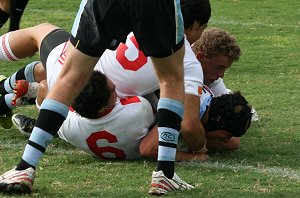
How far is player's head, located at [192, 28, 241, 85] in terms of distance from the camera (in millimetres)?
5645

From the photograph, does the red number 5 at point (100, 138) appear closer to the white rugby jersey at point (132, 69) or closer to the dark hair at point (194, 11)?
the white rugby jersey at point (132, 69)

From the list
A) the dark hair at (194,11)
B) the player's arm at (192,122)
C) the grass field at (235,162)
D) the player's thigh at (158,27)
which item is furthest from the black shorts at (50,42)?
the player's thigh at (158,27)

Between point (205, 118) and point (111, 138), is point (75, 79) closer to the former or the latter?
point (111, 138)

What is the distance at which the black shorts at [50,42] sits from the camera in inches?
227

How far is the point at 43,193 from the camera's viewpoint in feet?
14.2

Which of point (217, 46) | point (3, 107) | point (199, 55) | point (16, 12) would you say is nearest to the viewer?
point (217, 46)

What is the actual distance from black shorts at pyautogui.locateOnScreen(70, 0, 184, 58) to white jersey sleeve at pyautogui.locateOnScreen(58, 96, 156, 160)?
2.66ft

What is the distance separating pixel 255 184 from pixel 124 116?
39.2 inches

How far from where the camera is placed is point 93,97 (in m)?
4.91

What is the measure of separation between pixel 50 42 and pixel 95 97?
3.52 ft

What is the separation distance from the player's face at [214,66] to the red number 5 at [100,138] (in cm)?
98

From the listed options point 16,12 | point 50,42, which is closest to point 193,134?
point 50,42

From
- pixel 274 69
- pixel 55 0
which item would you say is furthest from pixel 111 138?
pixel 55 0

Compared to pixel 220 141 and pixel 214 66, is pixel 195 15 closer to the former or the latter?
pixel 214 66
